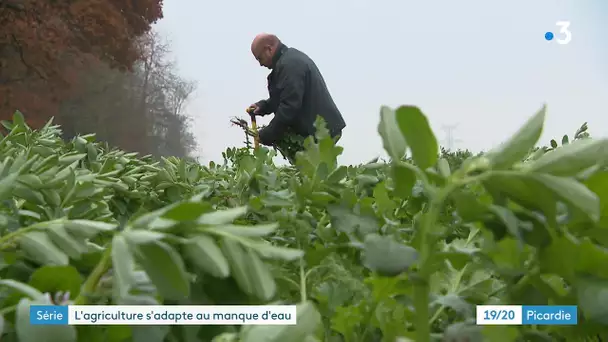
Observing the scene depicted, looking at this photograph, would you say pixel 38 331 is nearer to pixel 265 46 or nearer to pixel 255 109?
pixel 255 109

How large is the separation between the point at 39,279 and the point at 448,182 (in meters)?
0.13

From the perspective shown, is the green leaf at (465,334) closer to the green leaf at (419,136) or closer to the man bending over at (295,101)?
the green leaf at (419,136)

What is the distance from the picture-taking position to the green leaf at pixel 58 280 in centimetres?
17

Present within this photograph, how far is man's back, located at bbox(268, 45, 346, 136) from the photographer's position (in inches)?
97.8

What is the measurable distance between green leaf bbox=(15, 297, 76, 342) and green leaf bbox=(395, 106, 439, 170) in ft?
0.37

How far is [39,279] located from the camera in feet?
0.57

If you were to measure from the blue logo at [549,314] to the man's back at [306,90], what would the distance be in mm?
2267

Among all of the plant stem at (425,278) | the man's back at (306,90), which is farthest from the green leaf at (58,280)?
the man's back at (306,90)

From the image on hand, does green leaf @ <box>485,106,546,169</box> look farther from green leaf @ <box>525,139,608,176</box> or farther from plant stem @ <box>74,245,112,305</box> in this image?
plant stem @ <box>74,245,112,305</box>

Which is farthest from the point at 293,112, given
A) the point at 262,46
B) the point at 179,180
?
the point at 179,180

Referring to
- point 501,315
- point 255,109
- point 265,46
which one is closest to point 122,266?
point 501,315

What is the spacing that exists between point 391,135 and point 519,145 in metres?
0.04

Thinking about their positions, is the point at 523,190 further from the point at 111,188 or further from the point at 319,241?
the point at 111,188
